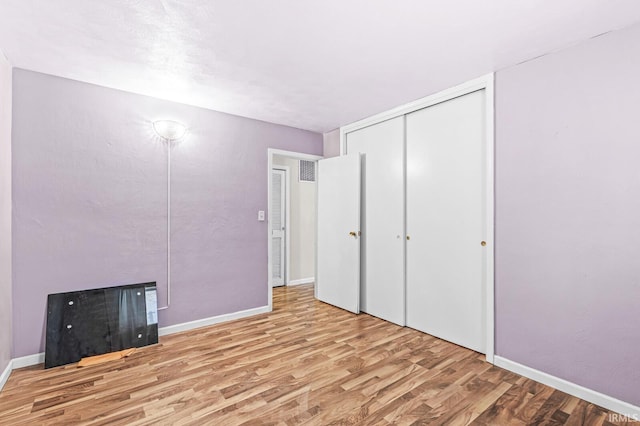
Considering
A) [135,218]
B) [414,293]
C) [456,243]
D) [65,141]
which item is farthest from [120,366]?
[456,243]

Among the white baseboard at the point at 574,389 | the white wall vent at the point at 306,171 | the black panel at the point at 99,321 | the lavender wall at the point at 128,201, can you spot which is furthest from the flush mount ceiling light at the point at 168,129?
the white baseboard at the point at 574,389

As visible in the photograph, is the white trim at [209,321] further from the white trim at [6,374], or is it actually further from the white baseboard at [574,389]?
the white baseboard at [574,389]

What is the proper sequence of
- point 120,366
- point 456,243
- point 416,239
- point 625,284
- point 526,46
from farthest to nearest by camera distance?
point 416,239 < point 456,243 < point 120,366 < point 526,46 < point 625,284

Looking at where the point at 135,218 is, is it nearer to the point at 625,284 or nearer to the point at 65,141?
the point at 65,141

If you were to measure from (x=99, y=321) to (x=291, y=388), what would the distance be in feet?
6.02

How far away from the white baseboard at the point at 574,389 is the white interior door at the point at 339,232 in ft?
5.50

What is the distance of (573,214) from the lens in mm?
2070

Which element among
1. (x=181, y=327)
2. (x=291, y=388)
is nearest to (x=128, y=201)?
(x=181, y=327)

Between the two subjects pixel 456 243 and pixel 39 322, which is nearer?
pixel 39 322

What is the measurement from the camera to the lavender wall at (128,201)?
2.46 metres

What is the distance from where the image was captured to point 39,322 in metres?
2.48

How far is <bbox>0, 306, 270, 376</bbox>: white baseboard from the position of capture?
2377 mm

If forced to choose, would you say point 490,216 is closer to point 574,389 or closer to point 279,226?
point 574,389

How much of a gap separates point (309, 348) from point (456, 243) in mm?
1643
